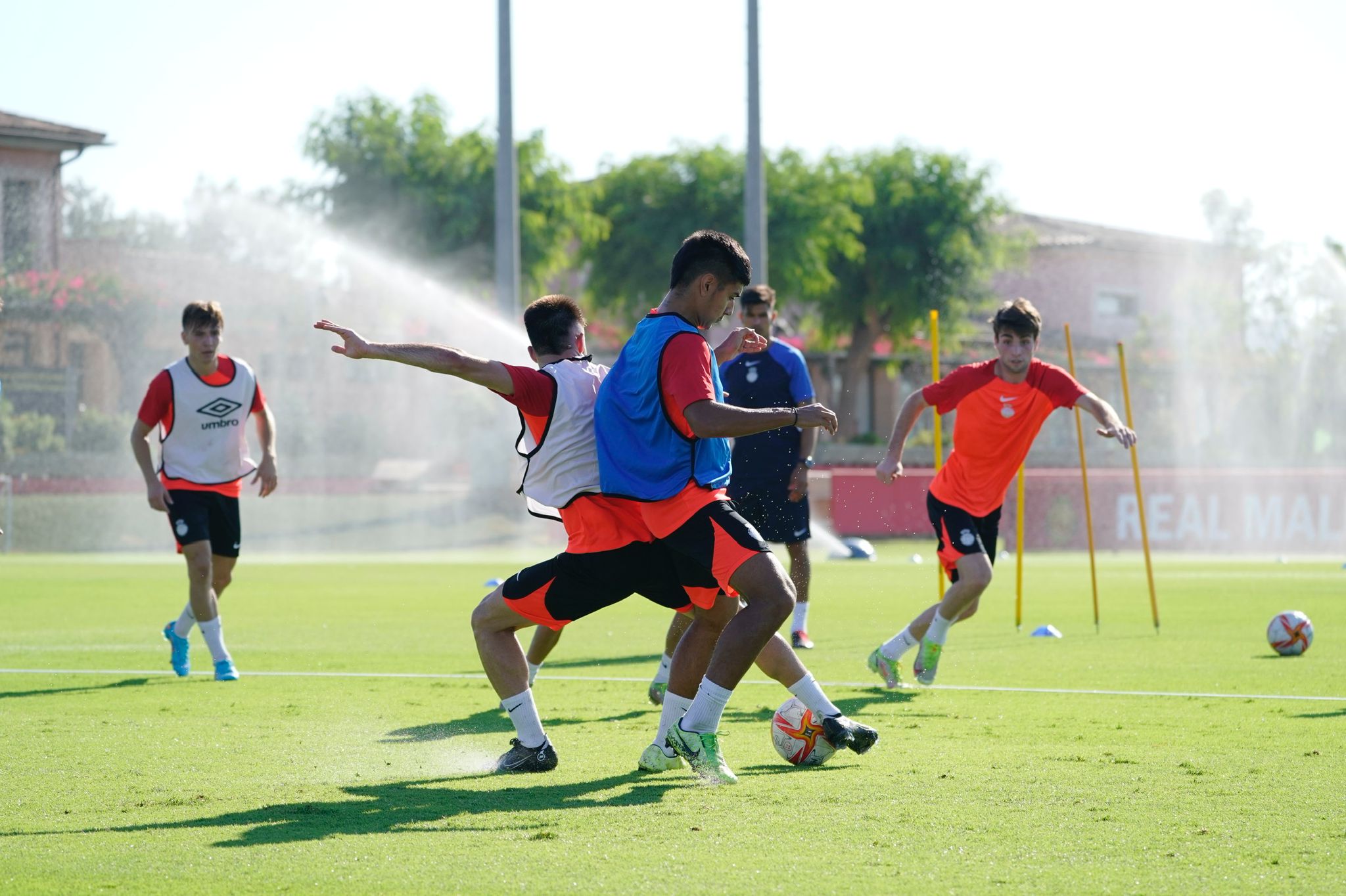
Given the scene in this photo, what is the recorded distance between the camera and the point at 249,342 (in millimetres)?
34750

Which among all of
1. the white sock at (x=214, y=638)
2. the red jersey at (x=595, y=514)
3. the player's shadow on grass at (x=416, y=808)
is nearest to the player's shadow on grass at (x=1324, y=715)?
the player's shadow on grass at (x=416, y=808)

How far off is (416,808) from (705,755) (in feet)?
3.34

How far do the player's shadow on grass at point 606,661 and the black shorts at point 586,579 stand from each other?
3889 millimetres

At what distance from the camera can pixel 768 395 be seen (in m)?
10.4

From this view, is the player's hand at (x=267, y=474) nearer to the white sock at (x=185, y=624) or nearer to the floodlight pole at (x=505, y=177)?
the white sock at (x=185, y=624)

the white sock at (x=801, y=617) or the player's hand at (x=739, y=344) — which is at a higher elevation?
the player's hand at (x=739, y=344)

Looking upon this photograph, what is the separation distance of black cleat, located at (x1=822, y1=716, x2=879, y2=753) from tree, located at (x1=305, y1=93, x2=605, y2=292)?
42760 mm

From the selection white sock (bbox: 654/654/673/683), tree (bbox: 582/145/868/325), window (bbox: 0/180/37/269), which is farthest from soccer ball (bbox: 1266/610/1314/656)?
A: tree (bbox: 582/145/868/325)

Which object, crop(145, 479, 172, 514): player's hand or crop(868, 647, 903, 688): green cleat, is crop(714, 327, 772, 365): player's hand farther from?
crop(145, 479, 172, 514): player's hand

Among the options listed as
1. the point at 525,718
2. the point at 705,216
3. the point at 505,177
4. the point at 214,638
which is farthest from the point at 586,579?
the point at 705,216

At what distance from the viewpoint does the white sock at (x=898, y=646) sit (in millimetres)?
8539

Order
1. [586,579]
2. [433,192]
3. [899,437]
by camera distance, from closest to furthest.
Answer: [586,579]
[899,437]
[433,192]

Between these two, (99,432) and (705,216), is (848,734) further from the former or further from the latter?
(705,216)

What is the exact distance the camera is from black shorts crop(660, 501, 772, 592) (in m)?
5.50
